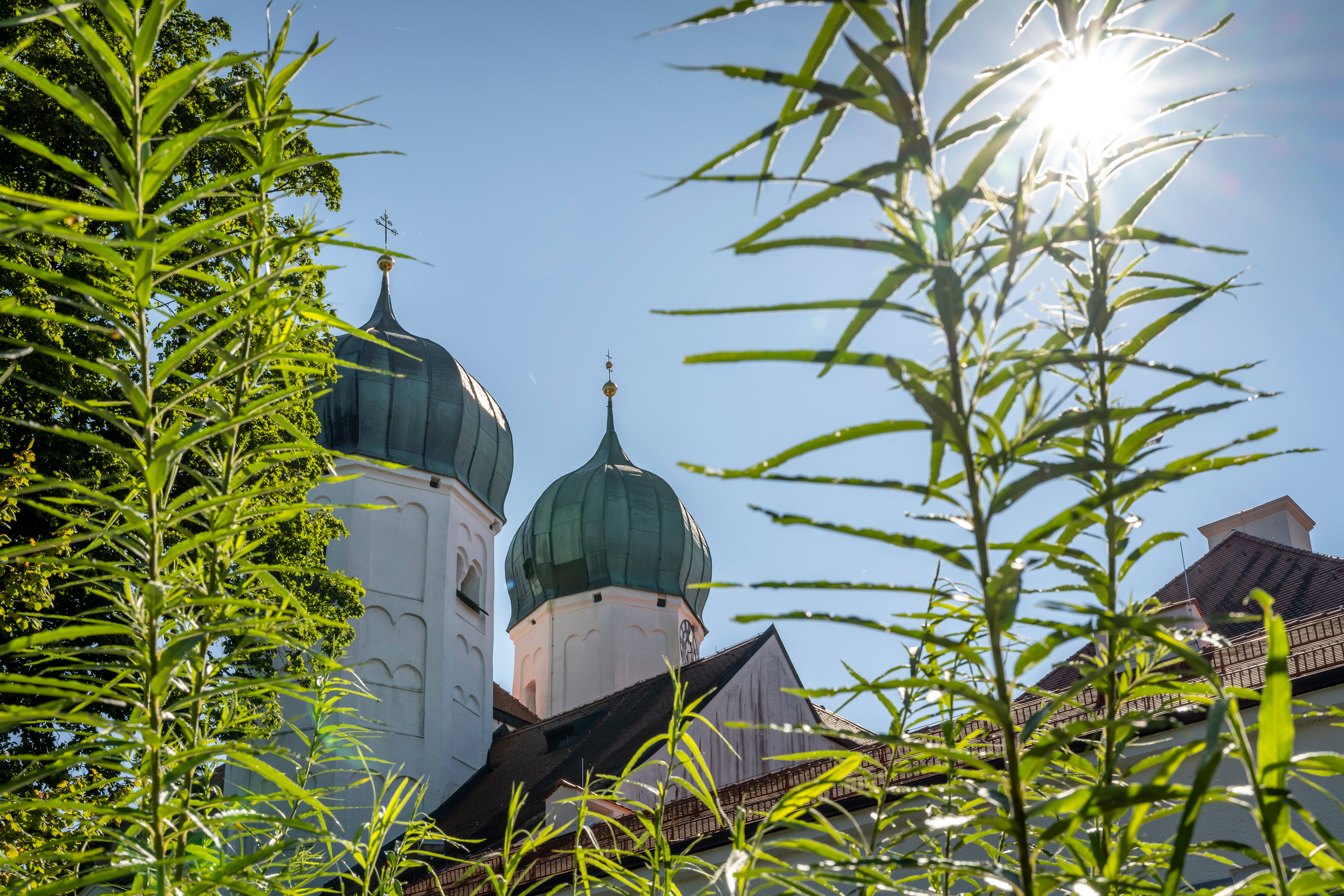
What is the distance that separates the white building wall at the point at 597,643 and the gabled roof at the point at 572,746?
4.61 m

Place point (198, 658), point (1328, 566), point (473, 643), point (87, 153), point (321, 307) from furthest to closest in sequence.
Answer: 1. point (473, 643)
2. point (1328, 566)
3. point (87, 153)
4. point (321, 307)
5. point (198, 658)

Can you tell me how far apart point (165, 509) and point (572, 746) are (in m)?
24.2

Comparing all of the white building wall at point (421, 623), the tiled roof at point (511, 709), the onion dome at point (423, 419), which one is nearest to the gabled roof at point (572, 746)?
the white building wall at point (421, 623)

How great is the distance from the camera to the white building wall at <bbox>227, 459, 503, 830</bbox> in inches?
1063

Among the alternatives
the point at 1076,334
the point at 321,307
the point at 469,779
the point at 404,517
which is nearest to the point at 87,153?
the point at 321,307

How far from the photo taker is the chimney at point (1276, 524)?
731 inches

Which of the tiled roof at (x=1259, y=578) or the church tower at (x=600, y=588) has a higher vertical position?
the church tower at (x=600, y=588)

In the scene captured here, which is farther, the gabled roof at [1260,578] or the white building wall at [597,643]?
the white building wall at [597,643]

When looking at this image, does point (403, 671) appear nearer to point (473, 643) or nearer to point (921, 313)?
point (473, 643)

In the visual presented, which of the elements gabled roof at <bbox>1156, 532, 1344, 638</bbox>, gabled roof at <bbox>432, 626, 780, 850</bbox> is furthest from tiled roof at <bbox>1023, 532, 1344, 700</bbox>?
gabled roof at <bbox>432, 626, 780, 850</bbox>

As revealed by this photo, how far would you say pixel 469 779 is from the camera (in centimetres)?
2817

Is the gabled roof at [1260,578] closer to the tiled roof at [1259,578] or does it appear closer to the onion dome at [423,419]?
the tiled roof at [1259,578]

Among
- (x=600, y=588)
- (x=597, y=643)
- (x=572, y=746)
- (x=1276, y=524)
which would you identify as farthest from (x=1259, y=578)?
(x=600, y=588)

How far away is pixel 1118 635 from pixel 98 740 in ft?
3.91
